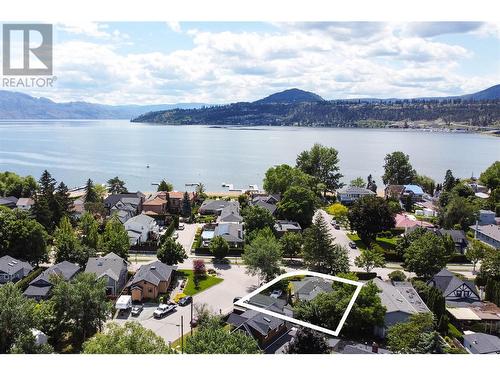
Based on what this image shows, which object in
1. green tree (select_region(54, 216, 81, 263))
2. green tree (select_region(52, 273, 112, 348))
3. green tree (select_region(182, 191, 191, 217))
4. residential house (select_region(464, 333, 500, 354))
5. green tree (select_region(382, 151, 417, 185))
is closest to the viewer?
green tree (select_region(52, 273, 112, 348))

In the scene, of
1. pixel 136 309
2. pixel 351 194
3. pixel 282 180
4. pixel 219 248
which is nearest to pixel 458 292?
pixel 219 248

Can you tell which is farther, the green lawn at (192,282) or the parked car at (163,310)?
the green lawn at (192,282)

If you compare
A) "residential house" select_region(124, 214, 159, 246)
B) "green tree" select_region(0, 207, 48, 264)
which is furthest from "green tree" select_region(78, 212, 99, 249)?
"residential house" select_region(124, 214, 159, 246)

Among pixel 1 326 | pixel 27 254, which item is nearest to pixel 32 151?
pixel 27 254

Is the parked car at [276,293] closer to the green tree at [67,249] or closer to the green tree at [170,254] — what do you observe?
the green tree at [170,254]

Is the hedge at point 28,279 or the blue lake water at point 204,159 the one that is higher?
the blue lake water at point 204,159

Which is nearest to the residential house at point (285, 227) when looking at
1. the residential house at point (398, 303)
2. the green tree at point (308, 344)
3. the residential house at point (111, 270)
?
the residential house at point (398, 303)

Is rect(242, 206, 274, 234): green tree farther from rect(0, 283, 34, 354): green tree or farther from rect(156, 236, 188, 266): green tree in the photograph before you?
rect(0, 283, 34, 354): green tree
